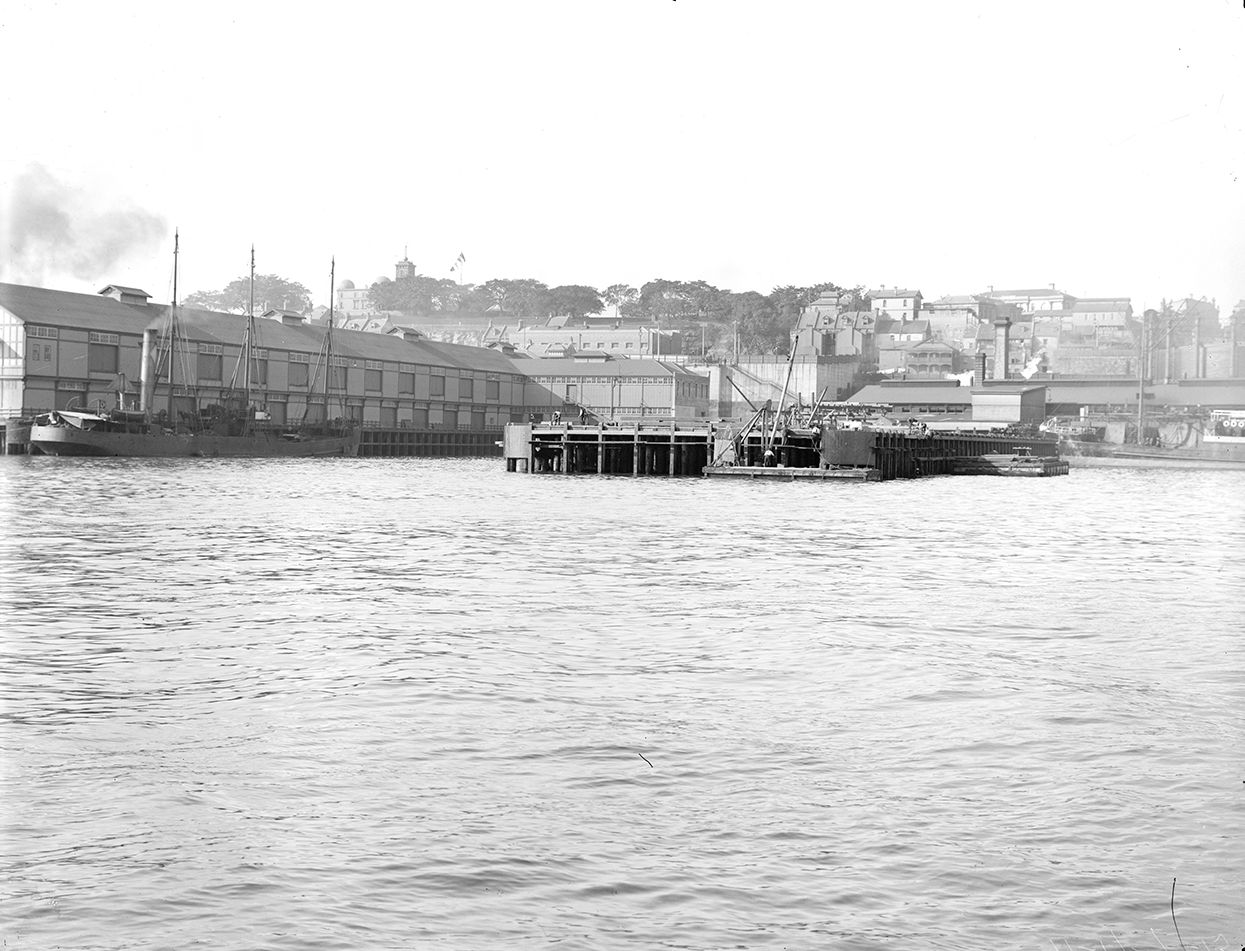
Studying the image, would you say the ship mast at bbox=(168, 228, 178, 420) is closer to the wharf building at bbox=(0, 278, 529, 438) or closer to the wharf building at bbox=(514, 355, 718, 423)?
the wharf building at bbox=(0, 278, 529, 438)

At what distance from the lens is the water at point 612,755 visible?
867 cm

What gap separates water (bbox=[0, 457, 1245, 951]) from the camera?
867 centimetres

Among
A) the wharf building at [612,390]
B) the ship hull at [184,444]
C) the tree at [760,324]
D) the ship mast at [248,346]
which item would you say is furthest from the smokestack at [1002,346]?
the ship mast at [248,346]

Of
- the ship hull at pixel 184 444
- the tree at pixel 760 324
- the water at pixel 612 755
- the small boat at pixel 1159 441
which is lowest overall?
the water at pixel 612 755

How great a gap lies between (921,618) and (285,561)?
1261 centimetres

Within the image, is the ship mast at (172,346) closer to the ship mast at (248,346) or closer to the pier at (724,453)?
the ship mast at (248,346)

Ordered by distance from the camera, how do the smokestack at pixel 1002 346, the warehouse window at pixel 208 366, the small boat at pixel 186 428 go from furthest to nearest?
the smokestack at pixel 1002 346 < the warehouse window at pixel 208 366 < the small boat at pixel 186 428

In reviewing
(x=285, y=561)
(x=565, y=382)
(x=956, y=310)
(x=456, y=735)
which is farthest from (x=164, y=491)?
(x=956, y=310)

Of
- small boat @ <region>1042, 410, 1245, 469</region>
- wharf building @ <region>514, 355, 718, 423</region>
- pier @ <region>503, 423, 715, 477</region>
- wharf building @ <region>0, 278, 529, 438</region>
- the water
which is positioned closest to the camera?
the water

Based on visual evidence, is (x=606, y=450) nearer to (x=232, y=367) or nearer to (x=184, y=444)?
(x=184, y=444)

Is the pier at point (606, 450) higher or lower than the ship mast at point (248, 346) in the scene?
lower

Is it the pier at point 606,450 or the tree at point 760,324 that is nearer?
the pier at point 606,450

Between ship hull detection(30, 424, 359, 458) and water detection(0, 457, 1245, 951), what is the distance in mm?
56544

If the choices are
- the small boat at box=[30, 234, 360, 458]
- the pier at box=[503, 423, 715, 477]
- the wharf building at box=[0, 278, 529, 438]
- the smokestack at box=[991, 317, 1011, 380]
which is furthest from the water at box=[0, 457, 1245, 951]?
the smokestack at box=[991, 317, 1011, 380]
